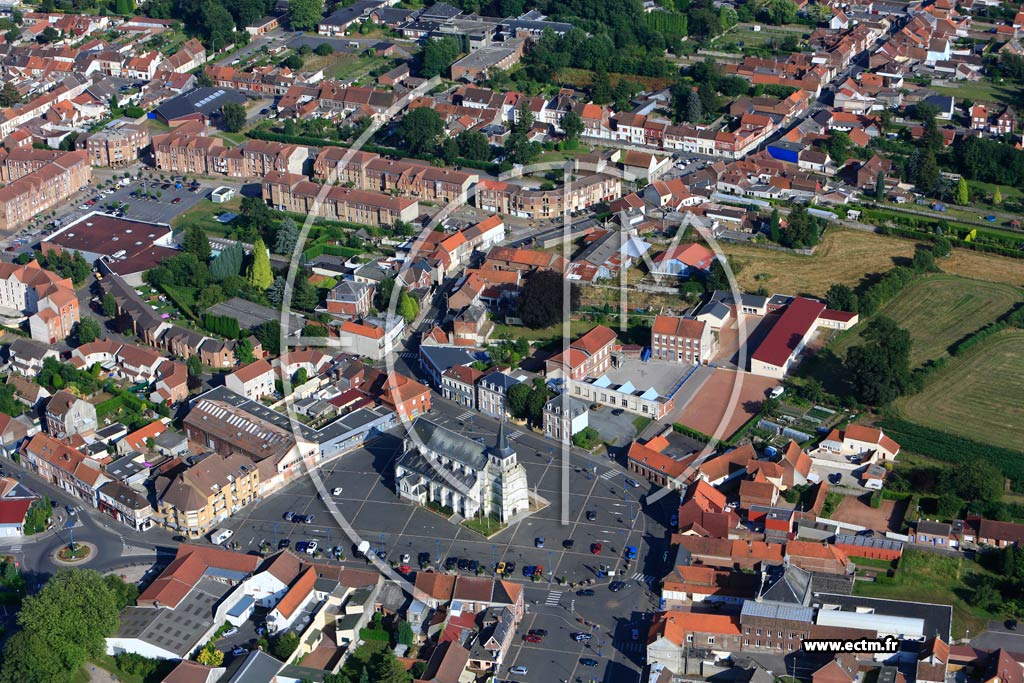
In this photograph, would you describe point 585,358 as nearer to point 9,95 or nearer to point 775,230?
point 775,230

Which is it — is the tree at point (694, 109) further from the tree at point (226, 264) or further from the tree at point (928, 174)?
the tree at point (226, 264)

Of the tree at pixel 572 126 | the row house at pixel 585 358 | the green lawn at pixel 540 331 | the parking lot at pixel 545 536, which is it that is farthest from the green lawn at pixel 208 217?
the row house at pixel 585 358

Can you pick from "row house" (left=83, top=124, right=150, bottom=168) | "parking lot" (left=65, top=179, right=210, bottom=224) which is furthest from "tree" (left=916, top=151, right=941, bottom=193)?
"row house" (left=83, top=124, right=150, bottom=168)

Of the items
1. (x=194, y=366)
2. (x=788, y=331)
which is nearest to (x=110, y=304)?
(x=194, y=366)

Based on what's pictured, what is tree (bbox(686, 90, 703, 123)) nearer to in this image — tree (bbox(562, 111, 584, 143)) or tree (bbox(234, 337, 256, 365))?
tree (bbox(562, 111, 584, 143))

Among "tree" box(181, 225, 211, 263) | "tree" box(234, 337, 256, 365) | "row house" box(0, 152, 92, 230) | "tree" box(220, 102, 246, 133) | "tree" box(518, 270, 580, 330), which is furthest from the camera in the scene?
"tree" box(220, 102, 246, 133)
